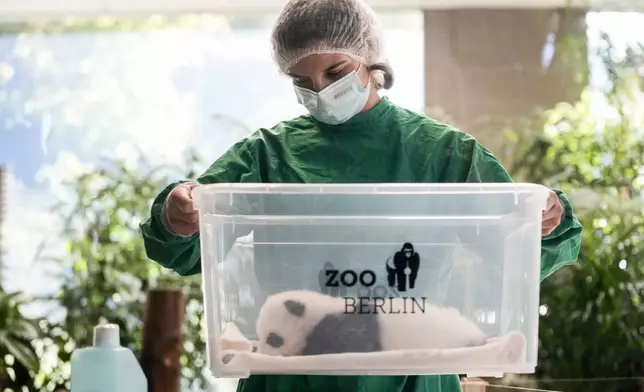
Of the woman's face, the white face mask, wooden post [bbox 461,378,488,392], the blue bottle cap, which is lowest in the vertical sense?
wooden post [bbox 461,378,488,392]

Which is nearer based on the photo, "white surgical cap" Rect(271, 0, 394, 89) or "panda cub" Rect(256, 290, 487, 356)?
"panda cub" Rect(256, 290, 487, 356)

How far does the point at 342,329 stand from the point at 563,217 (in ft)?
1.04

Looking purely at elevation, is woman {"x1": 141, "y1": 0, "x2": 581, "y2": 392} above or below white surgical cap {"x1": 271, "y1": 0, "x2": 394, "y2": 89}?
below

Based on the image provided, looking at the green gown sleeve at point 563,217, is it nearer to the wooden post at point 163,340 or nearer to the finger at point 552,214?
the finger at point 552,214

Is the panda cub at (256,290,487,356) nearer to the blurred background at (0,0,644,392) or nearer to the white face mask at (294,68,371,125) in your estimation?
the white face mask at (294,68,371,125)

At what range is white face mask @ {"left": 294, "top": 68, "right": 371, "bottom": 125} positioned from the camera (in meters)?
1.12

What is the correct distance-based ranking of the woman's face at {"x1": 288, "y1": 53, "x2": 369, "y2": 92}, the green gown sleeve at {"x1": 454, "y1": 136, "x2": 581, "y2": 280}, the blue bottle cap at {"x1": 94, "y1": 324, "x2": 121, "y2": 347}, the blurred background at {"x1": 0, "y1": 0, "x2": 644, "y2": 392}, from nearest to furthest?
the green gown sleeve at {"x1": 454, "y1": 136, "x2": 581, "y2": 280} → the woman's face at {"x1": 288, "y1": 53, "x2": 369, "y2": 92} → the blue bottle cap at {"x1": 94, "y1": 324, "x2": 121, "y2": 347} → the blurred background at {"x1": 0, "y1": 0, "x2": 644, "y2": 392}

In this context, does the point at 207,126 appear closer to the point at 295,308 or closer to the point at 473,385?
the point at 473,385

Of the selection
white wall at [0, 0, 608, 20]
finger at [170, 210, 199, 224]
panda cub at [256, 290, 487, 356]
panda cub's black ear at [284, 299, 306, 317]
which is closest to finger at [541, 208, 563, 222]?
panda cub at [256, 290, 487, 356]

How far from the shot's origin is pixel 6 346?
7.21ft

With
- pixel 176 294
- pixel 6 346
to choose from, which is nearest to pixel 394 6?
pixel 176 294

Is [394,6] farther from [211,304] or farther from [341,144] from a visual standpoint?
[211,304]

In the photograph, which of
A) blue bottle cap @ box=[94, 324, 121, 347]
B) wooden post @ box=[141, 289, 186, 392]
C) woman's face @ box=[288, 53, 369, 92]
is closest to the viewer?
woman's face @ box=[288, 53, 369, 92]

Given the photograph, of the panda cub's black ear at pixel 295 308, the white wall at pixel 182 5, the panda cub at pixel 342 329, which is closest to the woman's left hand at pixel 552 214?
the panda cub at pixel 342 329
